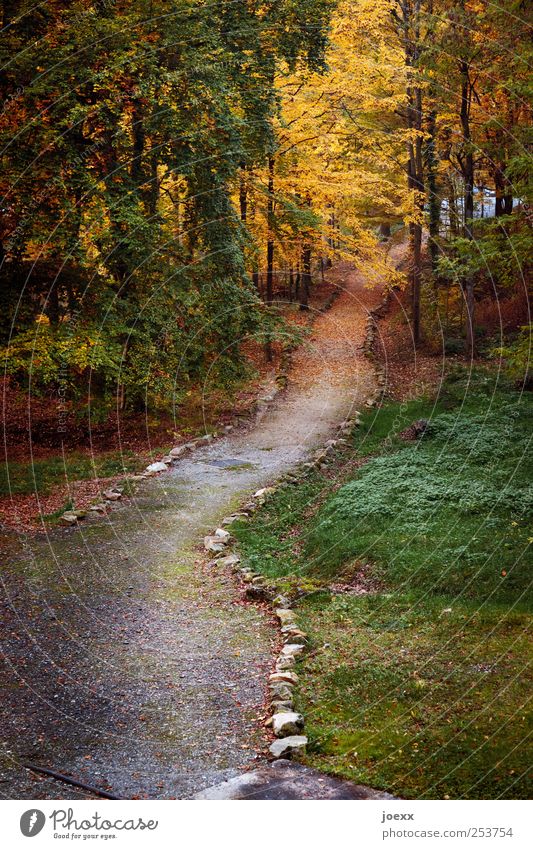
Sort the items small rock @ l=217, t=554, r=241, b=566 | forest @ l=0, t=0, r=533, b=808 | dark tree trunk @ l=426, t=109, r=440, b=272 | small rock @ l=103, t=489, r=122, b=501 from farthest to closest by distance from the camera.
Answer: dark tree trunk @ l=426, t=109, r=440, b=272 → small rock @ l=103, t=489, r=122, b=501 → small rock @ l=217, t=554, r=241, b=566 → forest @ l=0, t=0, r=533, b=808

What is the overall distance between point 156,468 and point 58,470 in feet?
7.27

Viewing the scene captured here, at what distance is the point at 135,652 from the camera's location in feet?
31.4

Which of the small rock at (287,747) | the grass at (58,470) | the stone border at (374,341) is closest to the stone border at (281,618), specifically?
the small rock at (287,747)

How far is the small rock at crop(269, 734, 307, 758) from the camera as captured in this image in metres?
7.14

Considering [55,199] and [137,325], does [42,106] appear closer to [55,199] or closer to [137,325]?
[55,199]

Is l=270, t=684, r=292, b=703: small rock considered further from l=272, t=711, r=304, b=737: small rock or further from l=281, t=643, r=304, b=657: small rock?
l=281, t=643, r=304, b=657: small rock

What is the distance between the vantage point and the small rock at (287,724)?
7520mm

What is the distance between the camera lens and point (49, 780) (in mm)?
6840

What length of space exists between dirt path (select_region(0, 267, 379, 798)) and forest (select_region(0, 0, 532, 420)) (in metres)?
3.70

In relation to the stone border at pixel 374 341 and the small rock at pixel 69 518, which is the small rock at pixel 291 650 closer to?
the small rock at pixel 69 518

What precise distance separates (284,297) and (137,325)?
1700 centimetres

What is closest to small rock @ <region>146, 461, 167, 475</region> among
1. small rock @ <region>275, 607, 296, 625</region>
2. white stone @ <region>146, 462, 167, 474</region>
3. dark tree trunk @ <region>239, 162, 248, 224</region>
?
white stone @ <region>146, 462, 167, 474</region>

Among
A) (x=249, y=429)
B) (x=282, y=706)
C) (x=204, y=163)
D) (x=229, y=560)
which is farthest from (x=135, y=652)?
(x=204, y=163)

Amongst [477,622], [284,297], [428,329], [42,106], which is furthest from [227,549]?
[284,297]
